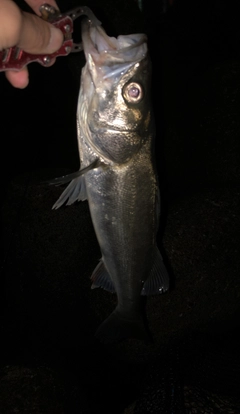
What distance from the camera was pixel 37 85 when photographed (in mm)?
5617

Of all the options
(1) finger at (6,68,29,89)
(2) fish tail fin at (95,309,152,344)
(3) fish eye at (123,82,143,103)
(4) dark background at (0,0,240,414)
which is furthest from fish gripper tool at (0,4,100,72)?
(2) fish tail fin at (95,309,152,344)

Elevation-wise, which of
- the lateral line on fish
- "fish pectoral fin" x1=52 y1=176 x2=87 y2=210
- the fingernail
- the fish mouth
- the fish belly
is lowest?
the fish belly

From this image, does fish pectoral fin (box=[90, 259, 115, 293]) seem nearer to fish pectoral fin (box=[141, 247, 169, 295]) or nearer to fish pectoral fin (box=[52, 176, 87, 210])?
fish pectoral fin (box=[141, 247, 169, 295])

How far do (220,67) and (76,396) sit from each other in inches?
187

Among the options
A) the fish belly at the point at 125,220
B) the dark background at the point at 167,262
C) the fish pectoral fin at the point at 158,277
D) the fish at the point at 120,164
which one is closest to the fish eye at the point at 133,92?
the fish at the point at 120,164

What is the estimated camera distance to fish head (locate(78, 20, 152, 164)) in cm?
192

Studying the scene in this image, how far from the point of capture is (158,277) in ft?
8.52

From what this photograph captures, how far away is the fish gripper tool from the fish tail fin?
78.8 inches

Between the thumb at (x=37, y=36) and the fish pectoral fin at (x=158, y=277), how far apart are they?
65.1 inches

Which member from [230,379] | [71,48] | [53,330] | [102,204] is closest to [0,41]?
[71,48]

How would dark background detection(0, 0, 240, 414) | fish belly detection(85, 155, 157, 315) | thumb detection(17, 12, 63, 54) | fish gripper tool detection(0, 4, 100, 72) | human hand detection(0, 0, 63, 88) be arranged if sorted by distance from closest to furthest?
human hand detection(0, 0, 63, 88), thumb detection(17, 12, 63, 54), fish gripper tool detection(0, 4, 100, 72), fish belly detection(85, 155, 157, 315), dark background detection(0, 0, 240, 414)

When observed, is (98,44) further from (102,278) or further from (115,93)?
(102,278)

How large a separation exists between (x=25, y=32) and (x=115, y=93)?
629 mm

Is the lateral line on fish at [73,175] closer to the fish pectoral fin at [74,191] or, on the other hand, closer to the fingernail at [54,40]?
the fish pectoral fin at [74,191]
